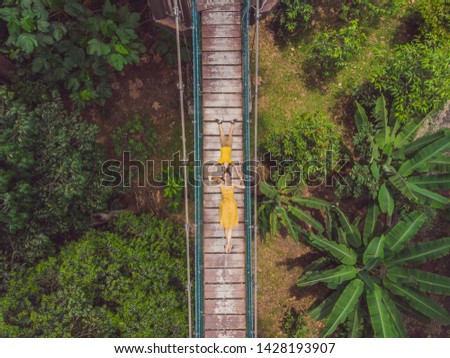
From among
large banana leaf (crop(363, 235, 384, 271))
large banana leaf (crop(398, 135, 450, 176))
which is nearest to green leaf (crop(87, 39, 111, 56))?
large banana leaf (crop(398, 135, 450, 176))

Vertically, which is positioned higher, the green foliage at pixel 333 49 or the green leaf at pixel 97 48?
the green foliage at pixel 333 49

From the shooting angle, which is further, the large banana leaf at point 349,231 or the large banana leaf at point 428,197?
the large banana leaf at point 349,231

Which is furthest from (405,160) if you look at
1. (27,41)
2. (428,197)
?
(27,41)

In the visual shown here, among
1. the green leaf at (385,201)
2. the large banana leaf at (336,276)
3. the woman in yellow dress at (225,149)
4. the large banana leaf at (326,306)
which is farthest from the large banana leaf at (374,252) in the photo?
the woman in yellow dress at (225,149)

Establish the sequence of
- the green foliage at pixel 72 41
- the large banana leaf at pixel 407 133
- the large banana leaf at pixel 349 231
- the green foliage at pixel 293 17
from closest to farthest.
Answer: the green foliage at pixel 72 41 < the large banana leaf at pixel 407 133 < the large banana leaf at pixel 349 231 < the green foliage at pixel 293 17

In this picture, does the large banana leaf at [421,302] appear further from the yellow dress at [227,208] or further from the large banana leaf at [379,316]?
the yellow dress at [227,208]

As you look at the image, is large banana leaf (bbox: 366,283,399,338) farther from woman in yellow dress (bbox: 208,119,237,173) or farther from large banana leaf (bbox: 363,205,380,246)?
woman in yellow dress (bbox: 208,119,237,173)
